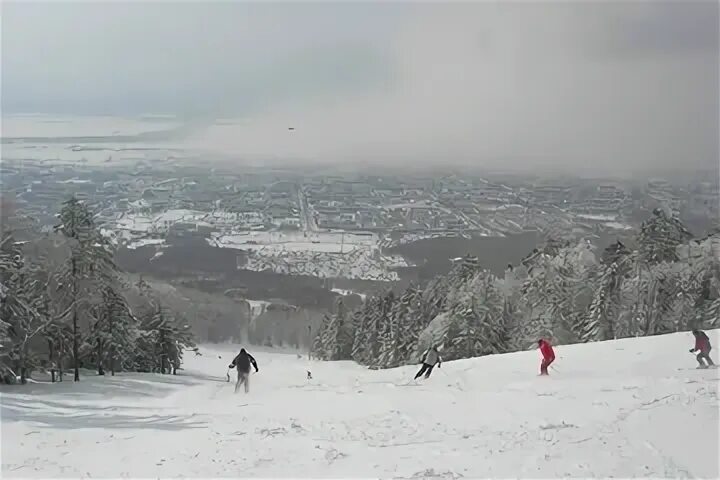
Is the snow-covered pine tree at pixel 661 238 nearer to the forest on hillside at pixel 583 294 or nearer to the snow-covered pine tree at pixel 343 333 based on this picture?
the forest on hillside at pixel 583 294

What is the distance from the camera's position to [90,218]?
2344cm

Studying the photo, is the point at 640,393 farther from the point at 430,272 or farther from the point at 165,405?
the point at 430,272

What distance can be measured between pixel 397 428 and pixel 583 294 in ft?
91.5

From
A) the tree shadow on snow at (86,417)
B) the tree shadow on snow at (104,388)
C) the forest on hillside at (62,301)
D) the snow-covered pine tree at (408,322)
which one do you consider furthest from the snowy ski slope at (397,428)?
the snow-covered pine tree at (408,322)

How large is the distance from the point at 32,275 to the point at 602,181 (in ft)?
159

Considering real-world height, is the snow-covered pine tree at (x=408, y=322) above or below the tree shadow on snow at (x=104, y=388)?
below

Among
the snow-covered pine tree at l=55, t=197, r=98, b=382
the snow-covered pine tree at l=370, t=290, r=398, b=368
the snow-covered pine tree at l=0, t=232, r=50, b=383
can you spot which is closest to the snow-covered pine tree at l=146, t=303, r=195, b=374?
the snow-covered pine tree at l=55, t=197, r=98, b=382

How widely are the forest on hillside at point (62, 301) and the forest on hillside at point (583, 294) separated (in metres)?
17.6

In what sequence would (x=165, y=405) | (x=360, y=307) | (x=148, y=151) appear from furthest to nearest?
(x=360, y=307) → (x=148, y=151) → (x=165, y=405)

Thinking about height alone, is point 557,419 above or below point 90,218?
below

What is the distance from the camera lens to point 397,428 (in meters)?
11.6

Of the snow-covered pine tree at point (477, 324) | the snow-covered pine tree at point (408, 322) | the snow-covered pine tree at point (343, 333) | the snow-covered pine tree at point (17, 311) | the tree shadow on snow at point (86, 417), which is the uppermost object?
the snow-covered pine tree at point (17, 311)

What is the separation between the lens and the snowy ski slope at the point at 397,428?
9594 millimetres

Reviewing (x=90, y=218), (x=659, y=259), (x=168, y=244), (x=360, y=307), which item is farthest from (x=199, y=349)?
(x=659, y=259)
